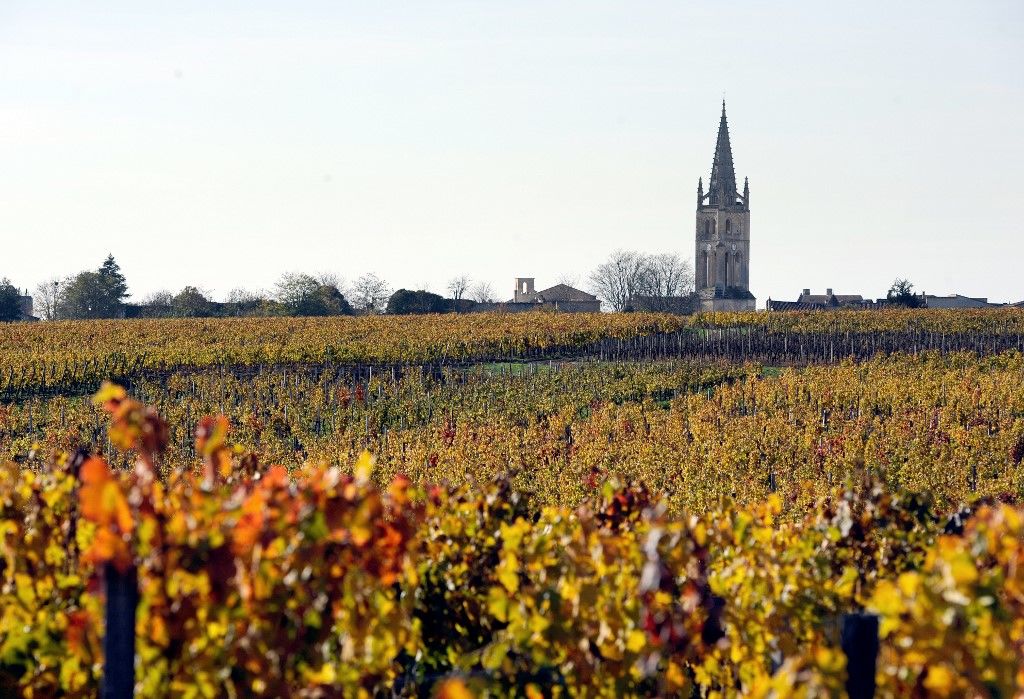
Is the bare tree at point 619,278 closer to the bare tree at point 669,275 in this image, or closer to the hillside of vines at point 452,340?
the bare tree at point 669,275

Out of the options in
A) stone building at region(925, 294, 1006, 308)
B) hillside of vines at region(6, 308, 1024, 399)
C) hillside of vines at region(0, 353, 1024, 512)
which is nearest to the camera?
hillside of vines at region(0, 353, 1024, 512)

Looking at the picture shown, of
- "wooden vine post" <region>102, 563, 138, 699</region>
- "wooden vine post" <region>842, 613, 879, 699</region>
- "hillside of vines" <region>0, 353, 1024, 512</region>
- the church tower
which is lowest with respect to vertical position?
"hillside of vines" <region>0, 353, 1024, 512</region>

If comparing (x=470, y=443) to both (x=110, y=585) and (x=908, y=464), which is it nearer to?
(x=908, y=464)

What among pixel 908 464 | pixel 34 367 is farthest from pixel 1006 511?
pixel 34 367

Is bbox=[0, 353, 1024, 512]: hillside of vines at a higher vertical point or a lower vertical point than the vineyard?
lower

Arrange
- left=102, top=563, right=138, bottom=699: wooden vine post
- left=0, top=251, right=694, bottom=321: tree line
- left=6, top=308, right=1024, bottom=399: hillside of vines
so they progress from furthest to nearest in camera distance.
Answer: left=0, top=251, right=694, bottom=321: tree line → left=6, top=308, right=1024, bottom=399: hillside of vines → left=102, top=563, right=138, bottom=699: wooden vine post

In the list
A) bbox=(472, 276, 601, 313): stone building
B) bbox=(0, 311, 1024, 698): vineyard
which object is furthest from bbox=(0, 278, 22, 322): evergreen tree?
bbox=(0, 311, 1024, 698): vineyard

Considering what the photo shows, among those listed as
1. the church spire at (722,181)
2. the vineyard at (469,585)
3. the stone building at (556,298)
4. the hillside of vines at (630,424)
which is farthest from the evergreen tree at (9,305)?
the church spire at (722,181)

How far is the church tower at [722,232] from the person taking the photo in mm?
132500

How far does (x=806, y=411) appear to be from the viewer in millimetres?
25141

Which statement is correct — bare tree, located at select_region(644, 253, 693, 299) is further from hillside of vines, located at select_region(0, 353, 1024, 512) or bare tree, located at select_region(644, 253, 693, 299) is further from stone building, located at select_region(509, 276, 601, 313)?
hillside of vines, located at select_region(0, 353, 1024, 512)

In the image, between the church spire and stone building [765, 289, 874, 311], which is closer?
stone building [765, 289, 874, 311]

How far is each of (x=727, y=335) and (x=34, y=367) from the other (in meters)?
26.0

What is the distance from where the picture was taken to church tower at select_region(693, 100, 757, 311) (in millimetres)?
132500
